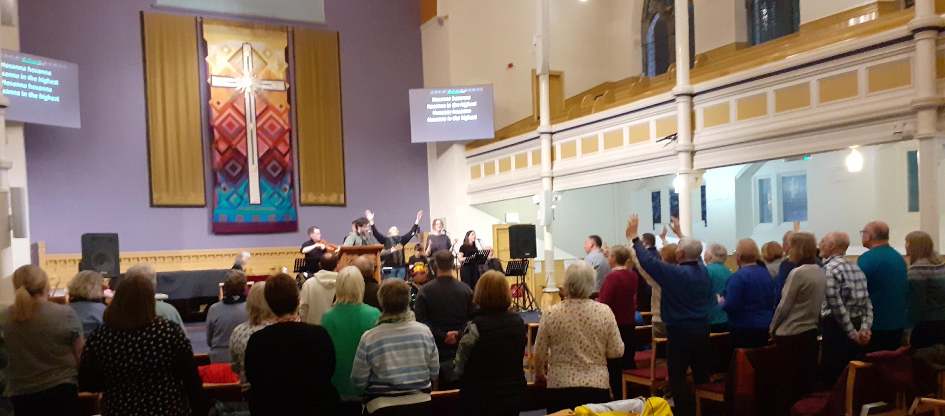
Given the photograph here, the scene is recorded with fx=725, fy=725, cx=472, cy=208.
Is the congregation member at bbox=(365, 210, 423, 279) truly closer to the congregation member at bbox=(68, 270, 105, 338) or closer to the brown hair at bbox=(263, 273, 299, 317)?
the congregation member at bbox=(68, 270, 105, 338)

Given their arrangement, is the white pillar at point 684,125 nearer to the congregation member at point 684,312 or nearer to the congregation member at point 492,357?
the congregation member at point 684,312

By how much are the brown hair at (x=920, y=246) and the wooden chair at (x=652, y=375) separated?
1637 mm

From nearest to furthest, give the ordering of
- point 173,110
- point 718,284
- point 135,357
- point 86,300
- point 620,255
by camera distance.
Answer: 1. point 135,357
2. point 86,300
3. point 620,255
4. point 718,284
5. point 173,110

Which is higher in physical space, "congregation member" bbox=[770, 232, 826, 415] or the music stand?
"congregation member" bbox=[770, 232, 826, 415]

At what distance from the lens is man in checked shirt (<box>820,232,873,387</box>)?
434 centimetres

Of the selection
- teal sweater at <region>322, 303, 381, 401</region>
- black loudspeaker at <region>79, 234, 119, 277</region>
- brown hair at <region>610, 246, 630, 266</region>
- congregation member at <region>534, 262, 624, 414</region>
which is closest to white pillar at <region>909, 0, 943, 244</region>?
brown hair at <region>610, 246, 630, 266</region>

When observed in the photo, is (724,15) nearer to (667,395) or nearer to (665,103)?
(665,103)

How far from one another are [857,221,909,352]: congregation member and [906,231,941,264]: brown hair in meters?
0.10

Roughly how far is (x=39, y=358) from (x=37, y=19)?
1034cm

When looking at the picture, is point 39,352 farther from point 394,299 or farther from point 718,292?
point 718,292

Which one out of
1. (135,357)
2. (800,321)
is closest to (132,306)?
(135,357)

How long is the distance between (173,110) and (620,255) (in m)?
10.2

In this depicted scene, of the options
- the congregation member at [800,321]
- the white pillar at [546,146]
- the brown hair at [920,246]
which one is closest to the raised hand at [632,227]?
the congregation member at [800,321]

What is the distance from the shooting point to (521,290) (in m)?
12.4
